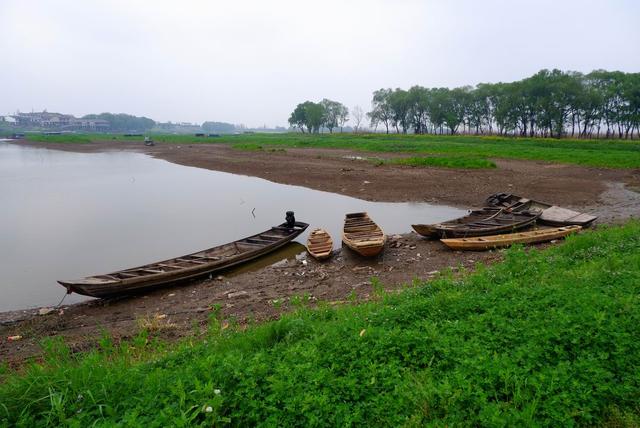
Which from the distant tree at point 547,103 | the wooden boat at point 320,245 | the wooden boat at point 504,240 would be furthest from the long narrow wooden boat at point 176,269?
the distant tree at point 547,103

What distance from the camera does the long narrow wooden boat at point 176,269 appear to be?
9.41 meters

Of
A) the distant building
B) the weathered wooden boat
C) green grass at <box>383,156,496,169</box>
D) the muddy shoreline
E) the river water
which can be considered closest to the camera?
the muddy shoreline

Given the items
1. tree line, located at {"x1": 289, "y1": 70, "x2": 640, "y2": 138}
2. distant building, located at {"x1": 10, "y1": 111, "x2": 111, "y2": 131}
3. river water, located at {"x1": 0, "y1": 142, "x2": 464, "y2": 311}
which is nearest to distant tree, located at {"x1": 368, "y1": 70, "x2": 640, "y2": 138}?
tree line, located at {"x1": 289, "y1": 70, "x2": 640, "y2": 138}

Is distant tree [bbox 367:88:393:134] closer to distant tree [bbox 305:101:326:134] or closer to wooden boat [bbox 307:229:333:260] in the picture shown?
distant tree [bbox 305:101:326:134]

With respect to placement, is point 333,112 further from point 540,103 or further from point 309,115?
point 540,103

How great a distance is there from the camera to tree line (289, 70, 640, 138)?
198ft

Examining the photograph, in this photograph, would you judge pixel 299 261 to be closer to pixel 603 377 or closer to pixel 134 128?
pixel 603 377

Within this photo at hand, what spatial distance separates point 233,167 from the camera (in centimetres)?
A: 3934

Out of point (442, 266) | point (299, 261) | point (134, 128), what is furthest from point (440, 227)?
point (134, 128)

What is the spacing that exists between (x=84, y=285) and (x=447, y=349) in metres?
8.37

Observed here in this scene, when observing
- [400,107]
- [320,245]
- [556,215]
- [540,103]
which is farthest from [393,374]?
[400,107]

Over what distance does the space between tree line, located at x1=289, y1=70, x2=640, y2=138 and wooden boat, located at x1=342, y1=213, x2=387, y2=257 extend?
204 feet

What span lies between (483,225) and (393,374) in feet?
35.8

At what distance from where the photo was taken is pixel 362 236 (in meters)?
13.5
